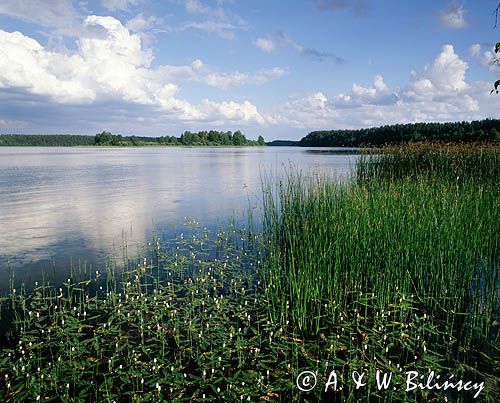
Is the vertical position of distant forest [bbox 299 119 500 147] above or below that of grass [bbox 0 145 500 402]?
above

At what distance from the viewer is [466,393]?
390cm

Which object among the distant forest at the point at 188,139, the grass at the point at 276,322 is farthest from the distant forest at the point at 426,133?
the distant forest at the point at 188,139

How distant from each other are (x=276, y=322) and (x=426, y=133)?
187ft

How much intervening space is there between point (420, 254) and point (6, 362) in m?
6.37

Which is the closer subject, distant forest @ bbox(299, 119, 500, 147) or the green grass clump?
the green grass clump

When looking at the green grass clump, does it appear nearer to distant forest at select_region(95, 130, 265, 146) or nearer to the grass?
the grass

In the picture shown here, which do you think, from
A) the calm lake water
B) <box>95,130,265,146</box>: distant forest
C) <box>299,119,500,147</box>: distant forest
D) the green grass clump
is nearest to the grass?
the green grass clump

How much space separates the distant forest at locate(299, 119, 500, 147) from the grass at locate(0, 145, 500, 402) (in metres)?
12.6

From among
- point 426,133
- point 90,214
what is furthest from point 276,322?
point 426,133

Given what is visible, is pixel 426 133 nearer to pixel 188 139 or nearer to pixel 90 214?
pixel 90 214

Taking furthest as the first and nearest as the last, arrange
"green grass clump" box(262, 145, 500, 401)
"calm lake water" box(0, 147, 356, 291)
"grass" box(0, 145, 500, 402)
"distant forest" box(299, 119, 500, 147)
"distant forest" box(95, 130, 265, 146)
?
1. "distant forest" box(95, 130, 265, 146)
2. "distant forest" box(299, 119, 500, 147)
3. "calm lake water" box(0, 147, 356, 291)
4. "green grass clump" box(262, 145, 500, 401)
5. "grass" box(0, 145, 500, 402)

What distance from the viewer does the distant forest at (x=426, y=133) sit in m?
35.7

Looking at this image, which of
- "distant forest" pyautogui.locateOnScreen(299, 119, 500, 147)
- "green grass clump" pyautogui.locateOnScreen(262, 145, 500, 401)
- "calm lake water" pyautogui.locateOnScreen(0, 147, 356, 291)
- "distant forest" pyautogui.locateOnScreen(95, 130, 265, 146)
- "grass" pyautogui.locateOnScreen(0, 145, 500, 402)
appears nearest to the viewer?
"grass" pyautogui.locateOnScreen(0, 145, 500, 402)

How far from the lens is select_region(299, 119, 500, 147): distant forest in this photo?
1405 inches
